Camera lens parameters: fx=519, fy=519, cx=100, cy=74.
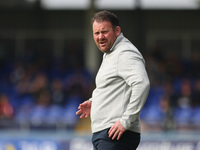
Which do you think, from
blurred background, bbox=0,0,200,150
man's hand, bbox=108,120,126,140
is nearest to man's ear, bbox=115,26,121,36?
man's hand, bbox=108,120,126,140

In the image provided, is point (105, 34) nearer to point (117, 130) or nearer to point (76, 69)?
point (117, 130)

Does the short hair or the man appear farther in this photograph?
the short hair

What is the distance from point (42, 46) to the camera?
1747cm

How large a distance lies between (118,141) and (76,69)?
11.7m

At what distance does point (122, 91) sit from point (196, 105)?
8.73 metres

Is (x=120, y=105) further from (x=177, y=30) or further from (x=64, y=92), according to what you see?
(x=177, y=30)

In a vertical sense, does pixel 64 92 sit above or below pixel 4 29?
below

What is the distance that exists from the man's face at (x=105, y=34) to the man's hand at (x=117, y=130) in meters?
0.51

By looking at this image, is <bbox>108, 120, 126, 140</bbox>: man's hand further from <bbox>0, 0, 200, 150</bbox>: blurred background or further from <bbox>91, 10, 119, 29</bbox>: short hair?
<bbox>0, 0, 200, 150</bbox>: blurred background

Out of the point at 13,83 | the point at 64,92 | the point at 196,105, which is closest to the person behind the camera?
the point at 196,105

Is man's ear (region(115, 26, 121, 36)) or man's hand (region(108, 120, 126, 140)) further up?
man's ear (region(115, 26, 121, 36))

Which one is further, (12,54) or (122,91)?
(12,54)

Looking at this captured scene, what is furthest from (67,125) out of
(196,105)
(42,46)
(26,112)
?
(42,46)

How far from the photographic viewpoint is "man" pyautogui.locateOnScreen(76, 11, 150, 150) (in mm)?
3109
